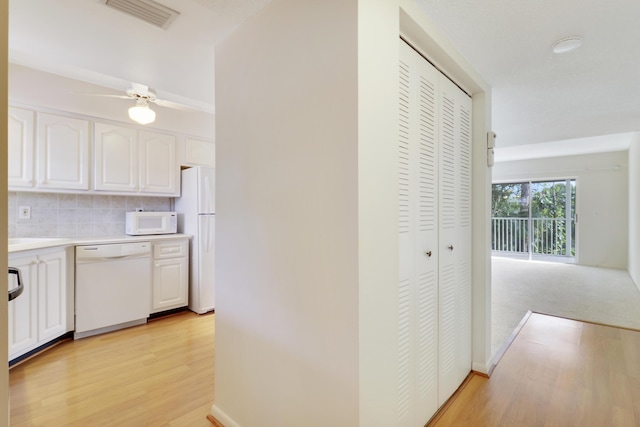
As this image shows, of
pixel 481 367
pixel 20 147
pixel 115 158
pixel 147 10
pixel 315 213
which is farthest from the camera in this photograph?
pixel 115 158

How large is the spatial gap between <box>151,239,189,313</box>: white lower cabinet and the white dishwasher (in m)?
0.09

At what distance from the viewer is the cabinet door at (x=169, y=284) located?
328cm

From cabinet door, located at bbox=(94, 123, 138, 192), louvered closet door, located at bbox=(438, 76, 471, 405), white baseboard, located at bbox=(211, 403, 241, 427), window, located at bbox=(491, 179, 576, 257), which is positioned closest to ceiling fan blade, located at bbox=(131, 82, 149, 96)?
cabinet door, located at bbox=(94, 123, 138, 192)

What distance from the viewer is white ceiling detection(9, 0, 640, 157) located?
1.42 meters

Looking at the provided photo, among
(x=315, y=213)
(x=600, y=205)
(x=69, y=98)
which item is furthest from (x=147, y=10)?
(x=600, y=205)

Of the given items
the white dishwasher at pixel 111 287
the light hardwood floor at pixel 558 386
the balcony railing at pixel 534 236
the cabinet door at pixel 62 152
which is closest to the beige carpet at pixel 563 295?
the light hardwood floor at pixel 558 386

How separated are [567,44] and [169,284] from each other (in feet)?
13.1

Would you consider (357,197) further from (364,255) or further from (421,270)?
(421,270)

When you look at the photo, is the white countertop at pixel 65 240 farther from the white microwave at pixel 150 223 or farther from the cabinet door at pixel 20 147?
the cabinet door at pixel 20 147

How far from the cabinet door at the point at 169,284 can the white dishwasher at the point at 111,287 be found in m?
0.09

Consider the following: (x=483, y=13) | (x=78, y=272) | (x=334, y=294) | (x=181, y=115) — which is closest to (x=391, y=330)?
(x=334, y=294)

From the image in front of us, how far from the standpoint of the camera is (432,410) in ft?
5.42

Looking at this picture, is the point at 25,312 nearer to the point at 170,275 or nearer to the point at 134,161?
the point at 170,275

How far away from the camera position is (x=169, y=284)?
338 cm
